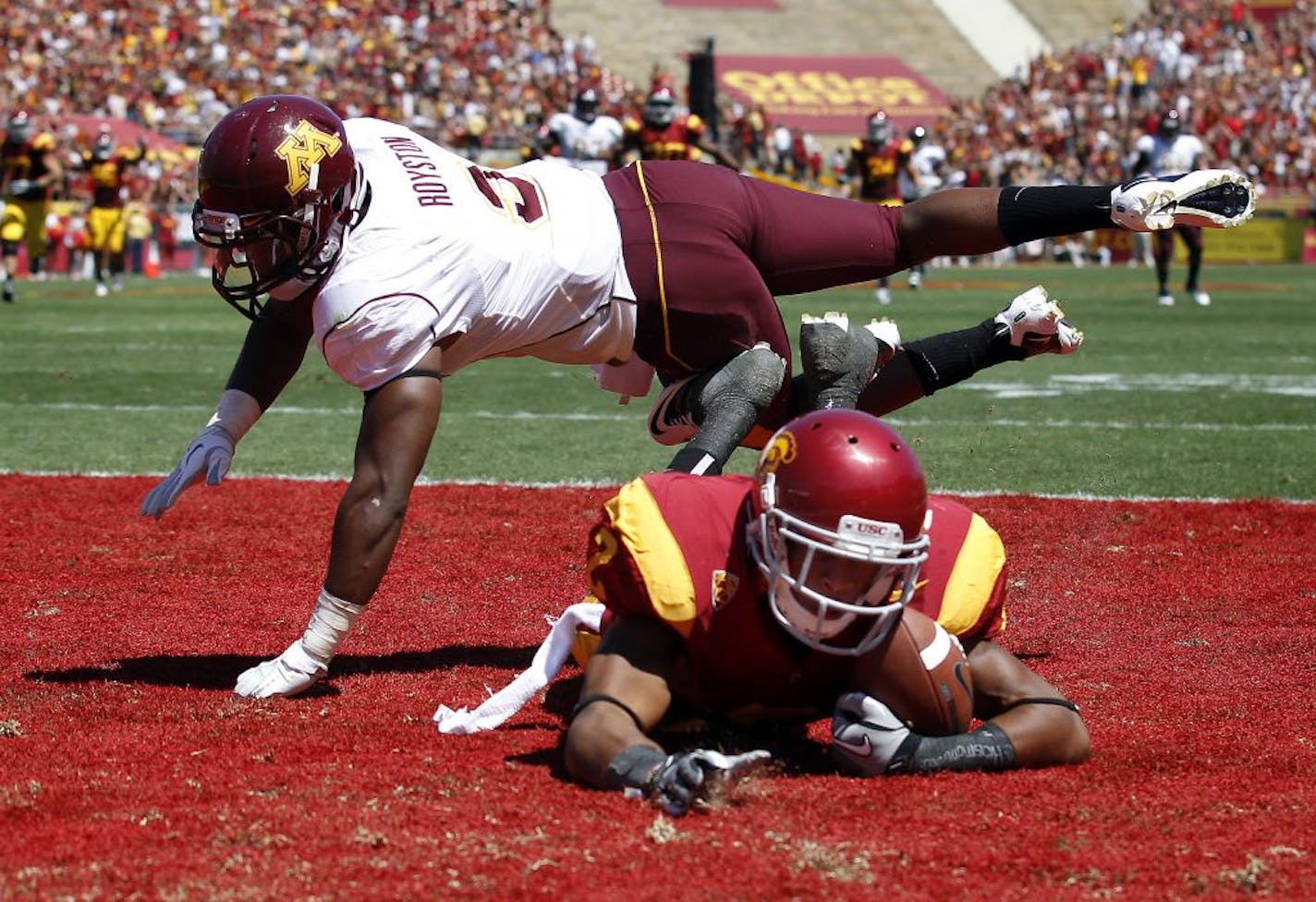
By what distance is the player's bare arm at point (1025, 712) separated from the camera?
3.59 m

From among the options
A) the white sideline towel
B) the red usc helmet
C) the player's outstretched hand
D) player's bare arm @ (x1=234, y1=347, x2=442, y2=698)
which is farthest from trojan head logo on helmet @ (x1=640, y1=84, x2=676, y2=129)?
the red usc helmet

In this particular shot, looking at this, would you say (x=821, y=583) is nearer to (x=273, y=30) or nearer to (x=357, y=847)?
(x=357, y=847)

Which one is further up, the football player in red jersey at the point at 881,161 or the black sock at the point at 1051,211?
the black sock at the point at 1051,211

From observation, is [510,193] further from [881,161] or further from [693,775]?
[881,161]

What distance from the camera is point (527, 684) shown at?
12.7 ft

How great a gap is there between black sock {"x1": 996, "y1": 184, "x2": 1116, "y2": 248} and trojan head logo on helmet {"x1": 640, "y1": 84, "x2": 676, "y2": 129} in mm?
15699

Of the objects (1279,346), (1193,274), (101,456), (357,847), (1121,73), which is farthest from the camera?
(1121,73)

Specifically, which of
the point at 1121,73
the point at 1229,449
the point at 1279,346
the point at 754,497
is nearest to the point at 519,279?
the point at 754,497

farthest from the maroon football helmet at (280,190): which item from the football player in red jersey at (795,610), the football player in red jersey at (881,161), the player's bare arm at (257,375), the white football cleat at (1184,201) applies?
the football player in red jersey at (881,161)

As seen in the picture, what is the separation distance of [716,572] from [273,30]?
110 ft

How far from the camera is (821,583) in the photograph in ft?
11.0

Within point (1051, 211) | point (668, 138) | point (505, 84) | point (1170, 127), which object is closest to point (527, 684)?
point (1051, 211)

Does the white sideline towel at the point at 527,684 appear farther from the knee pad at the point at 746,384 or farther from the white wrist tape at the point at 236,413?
the white wrist tape at the point at 236,413

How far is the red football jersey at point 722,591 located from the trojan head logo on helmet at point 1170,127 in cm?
1787
